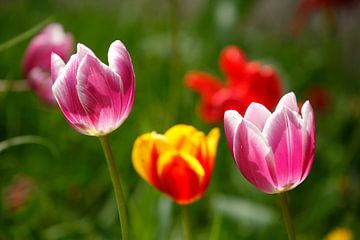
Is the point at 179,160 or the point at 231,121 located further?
the point at 179,160

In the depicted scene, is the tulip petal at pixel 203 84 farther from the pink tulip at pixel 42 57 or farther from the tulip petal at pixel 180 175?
the tulip petal at pixel 180 175

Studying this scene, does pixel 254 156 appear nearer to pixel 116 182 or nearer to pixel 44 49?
pixel 116 182

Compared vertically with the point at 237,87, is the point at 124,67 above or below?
above

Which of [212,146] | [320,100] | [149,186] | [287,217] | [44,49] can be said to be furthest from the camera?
[320,100]

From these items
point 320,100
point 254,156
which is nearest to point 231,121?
point 254,156

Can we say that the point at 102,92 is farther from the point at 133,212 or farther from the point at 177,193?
the point at 133,212

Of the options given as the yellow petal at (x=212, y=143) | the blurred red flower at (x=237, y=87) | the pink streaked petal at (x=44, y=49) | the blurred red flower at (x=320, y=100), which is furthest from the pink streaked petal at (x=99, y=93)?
the blurred red flower at (x=320, y=100)

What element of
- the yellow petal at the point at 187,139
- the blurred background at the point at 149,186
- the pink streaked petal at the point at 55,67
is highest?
the pink streaked petal at the point at 55,67

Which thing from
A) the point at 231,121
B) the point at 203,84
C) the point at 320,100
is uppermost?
the point at 231,121
